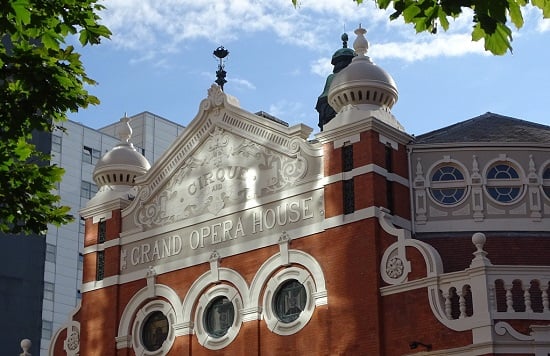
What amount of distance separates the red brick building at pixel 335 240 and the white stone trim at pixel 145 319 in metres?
0.04

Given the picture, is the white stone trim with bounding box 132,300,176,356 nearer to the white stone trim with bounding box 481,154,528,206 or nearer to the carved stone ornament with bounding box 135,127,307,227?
the carved stone ornament with bounding box 135,127,307,227

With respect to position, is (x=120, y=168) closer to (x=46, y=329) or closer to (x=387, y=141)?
(x=387, y=141)

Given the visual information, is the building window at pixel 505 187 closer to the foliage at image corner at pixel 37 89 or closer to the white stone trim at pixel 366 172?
the white stone trim at pixel 366 172

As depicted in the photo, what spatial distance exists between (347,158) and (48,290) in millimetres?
36824

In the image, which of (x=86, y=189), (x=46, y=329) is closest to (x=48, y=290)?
(x=46, y=329)

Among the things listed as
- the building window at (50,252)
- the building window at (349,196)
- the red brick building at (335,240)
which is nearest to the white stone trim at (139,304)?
the red brick building at (335,240)

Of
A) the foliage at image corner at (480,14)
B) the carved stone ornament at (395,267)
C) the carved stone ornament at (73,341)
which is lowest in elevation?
the foliage at image corner at (480,14)

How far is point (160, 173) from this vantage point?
31109 millimetres

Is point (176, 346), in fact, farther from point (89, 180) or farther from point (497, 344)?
point (89, 180)

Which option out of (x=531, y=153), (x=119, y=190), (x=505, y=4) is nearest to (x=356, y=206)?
(x=531, y=153)

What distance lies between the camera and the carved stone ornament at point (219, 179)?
2827cm

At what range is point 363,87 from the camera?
27.0m

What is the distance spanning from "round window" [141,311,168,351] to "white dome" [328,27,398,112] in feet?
26.6

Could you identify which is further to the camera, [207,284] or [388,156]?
[207,284]
